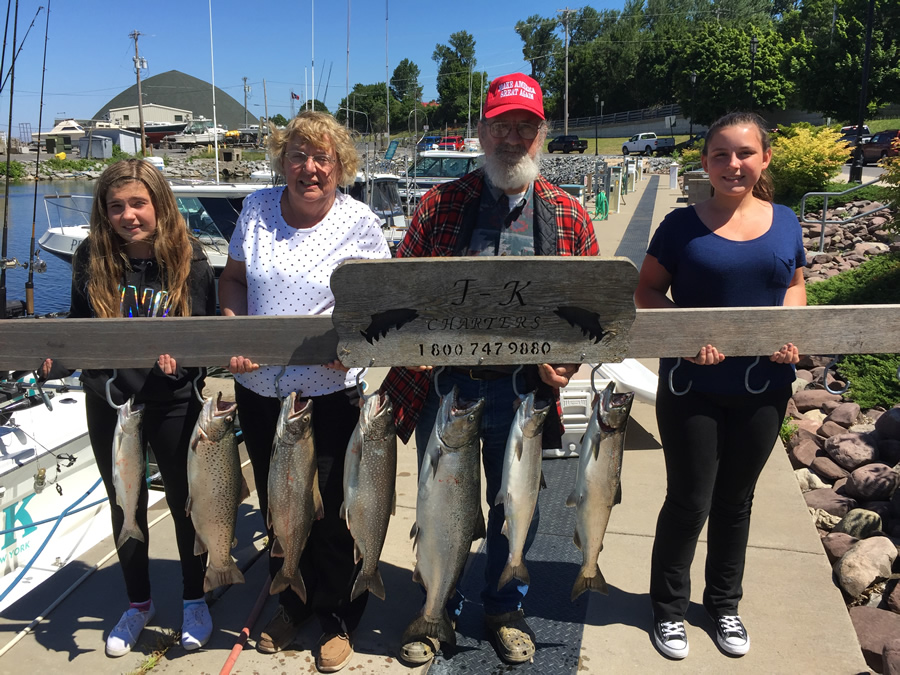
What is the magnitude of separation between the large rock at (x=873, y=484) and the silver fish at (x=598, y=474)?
3.13 metres

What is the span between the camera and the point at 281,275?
8.49 ft

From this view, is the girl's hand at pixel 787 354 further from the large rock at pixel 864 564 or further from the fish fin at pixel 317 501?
the large rock at pixel 864 564

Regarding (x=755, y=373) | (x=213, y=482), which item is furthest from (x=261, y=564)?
(x=755, y=373)

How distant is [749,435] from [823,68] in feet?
159

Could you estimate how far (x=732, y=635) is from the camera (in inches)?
114

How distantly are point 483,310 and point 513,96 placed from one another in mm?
901

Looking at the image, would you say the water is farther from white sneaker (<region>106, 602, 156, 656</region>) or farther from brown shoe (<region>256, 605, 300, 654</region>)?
brown shoe (<region>256, 605, 300, 654</region>)

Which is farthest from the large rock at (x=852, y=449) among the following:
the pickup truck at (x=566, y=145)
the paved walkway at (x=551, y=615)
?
the pickup truck at (x=566, y=145)

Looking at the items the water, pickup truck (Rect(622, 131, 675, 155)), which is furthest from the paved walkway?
pickup truck (Rect(622, 131, 675, 155))

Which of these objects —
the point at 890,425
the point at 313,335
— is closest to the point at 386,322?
the point at 313,335

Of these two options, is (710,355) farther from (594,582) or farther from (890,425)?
(890,425)

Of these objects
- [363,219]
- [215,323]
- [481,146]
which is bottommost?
[215,323]

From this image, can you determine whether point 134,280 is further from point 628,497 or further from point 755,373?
point 628,497

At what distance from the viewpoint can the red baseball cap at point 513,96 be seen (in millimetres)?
2549
